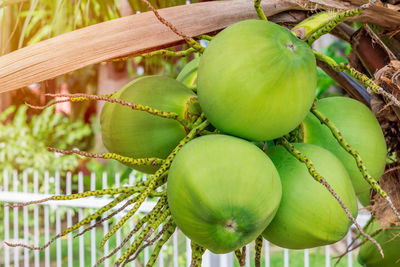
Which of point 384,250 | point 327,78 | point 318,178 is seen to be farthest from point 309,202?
point 327,78

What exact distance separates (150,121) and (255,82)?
156mm

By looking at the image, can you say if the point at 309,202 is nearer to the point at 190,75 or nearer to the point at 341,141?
the point at 341,141

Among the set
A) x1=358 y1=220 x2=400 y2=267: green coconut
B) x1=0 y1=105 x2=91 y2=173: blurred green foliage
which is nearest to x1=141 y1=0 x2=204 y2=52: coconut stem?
x1=358 y1=220 x2=400 y2=267: green coconut

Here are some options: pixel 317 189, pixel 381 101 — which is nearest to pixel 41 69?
pixel 317 189

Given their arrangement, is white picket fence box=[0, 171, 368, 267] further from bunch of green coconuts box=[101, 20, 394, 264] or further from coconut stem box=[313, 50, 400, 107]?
coconut stem box=[313, 50, 400, 107]

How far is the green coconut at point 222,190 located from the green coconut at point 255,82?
0.09 feet

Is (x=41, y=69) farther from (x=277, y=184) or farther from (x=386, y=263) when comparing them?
(x=386, y=263)

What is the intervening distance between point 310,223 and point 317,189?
39mm

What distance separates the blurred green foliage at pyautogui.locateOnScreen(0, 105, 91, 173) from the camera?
18.6 ft

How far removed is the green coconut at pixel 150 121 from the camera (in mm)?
634

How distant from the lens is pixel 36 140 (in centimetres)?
602

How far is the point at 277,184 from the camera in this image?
21.6 inches

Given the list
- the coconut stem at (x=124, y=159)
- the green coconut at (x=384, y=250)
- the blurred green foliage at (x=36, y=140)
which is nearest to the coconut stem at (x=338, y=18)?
the coconut stem at (x=124, y=159)

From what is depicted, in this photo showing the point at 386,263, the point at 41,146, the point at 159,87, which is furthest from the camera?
→ the point at 41,146
